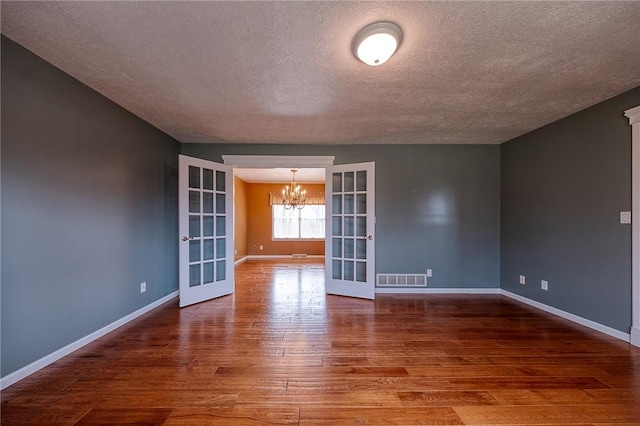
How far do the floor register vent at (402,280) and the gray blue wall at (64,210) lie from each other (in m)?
3.32

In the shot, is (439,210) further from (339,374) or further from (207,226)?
(207,226)

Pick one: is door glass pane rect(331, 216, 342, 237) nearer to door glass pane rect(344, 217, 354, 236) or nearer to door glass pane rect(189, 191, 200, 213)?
door glass pane rect(344, 217, 354, 236)

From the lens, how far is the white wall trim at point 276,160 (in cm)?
435

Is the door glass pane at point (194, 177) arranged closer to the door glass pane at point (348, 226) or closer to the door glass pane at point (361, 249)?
the door glass pane at point (348, 226)

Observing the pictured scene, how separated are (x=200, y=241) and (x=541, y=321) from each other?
442 cm

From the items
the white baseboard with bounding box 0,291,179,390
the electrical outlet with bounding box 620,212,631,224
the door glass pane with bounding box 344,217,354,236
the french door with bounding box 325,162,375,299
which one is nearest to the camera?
the white baseboard with bounding box 0,291,179,390

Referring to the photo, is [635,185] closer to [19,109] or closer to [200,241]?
[200,241]

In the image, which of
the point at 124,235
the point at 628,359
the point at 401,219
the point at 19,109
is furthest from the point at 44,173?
the point at 628,359

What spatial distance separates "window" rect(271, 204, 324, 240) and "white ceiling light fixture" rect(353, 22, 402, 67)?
274 inches

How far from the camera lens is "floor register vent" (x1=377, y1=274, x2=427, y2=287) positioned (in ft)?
14.5

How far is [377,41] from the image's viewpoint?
1.77m

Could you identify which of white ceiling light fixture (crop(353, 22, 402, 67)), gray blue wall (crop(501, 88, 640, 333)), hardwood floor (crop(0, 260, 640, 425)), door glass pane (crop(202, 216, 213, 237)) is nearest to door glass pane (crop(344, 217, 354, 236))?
hardwood floor (crop(0, 260, 640, 425))

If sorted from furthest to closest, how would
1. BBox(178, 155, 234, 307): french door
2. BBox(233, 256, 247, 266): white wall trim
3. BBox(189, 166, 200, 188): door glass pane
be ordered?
BBox(233, 256, 247, 266): white wall trim < BBox(189, 166, 200, 188): door glass pane < BBox(178, 155, 234, 307): french door

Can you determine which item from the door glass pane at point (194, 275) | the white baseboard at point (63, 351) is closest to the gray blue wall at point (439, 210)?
the door glass pane at point (194, 275)
